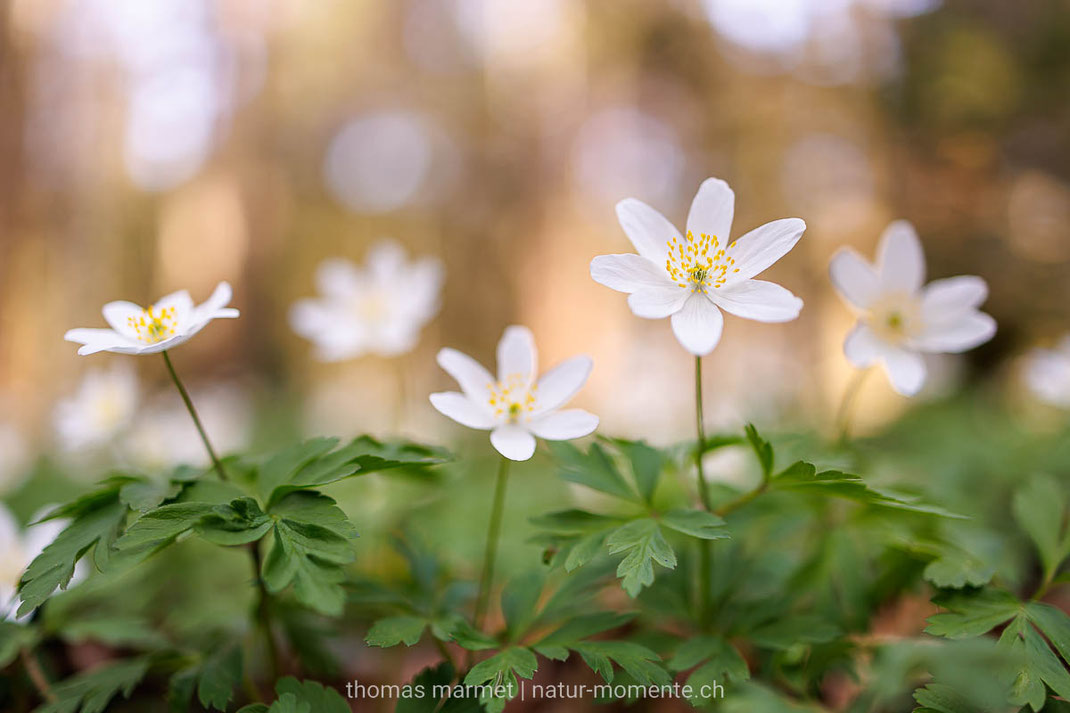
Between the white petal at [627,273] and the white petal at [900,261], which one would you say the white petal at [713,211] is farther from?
the white petal at [900,261]

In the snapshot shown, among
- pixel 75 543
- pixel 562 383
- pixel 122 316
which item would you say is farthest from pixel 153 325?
pixel 562 383

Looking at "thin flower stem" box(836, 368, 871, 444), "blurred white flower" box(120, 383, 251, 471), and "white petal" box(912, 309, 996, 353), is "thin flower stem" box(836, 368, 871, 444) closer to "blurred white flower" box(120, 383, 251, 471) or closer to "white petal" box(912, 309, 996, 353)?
"white petal" box(912, 309, 996, 353)

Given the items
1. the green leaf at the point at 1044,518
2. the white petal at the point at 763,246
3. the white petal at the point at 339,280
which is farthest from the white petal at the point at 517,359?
the white petal at the point at 339,280

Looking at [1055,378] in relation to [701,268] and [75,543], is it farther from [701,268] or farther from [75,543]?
[75,543]

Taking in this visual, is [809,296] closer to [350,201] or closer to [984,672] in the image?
[984,672]

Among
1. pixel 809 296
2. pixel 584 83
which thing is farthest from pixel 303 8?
pixel 809 296

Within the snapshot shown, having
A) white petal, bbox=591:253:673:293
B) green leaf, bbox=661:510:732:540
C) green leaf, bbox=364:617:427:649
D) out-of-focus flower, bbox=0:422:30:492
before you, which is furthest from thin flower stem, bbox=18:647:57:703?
out-of-focus flower, bbox=0:422:30:492
